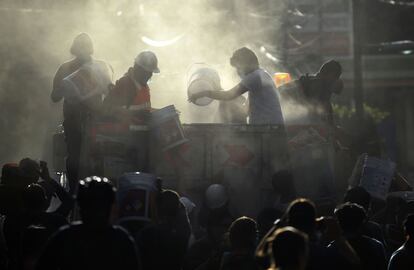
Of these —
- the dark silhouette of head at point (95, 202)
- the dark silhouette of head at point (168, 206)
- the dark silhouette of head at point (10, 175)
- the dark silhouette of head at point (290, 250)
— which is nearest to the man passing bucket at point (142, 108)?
the dark silhouette of head at point (10, 175)

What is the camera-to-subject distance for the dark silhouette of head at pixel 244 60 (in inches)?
374

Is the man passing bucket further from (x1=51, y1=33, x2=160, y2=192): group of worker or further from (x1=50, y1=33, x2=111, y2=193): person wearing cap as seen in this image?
(x1=50, y1=33, x2=111, y2=193): person wearing cap

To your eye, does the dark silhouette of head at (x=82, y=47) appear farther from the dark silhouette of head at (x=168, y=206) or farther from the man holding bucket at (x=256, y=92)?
the dark silhouette of head at (x=168, y=206)

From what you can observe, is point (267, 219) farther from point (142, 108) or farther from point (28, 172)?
point (142, 108)

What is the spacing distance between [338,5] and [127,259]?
32.4 m

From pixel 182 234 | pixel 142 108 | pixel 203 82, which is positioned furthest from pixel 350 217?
pixel 203 82

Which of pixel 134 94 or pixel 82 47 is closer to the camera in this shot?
pixel 134 94

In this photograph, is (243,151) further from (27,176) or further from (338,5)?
(338,5)

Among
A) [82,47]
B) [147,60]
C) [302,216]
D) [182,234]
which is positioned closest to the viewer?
[302,216]

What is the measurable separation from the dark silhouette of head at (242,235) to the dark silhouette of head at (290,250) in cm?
155

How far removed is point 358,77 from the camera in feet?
69.8

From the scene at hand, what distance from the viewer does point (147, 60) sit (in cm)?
908

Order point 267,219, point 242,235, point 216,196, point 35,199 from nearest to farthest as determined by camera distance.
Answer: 1. point 242,235
2. point 35,199
3. point 267,219
4. point 216,196

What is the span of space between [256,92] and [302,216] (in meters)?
4.60
